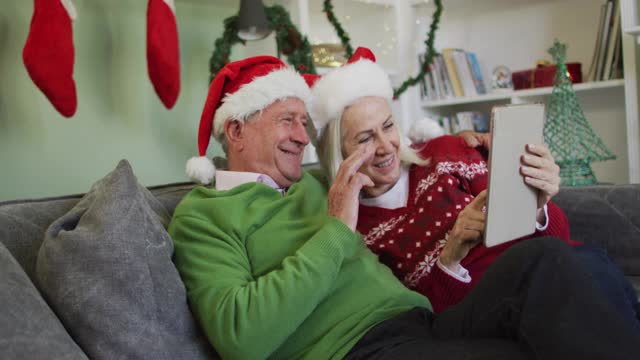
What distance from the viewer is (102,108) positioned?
275cm

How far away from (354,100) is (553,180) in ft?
1.93

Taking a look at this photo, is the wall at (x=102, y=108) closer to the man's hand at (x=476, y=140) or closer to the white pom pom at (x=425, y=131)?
the white pom pom at (x=425, y=131)

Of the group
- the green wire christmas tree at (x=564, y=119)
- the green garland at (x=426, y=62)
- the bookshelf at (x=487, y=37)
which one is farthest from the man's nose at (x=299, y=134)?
the green garland at (x=426, y=62)

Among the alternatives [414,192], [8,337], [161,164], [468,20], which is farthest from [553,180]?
[468,20]

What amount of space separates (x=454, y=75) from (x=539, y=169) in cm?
220

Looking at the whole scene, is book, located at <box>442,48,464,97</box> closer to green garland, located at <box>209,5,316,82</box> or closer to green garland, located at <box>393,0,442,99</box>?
green garland, located at <box>393,0,442,99</box>

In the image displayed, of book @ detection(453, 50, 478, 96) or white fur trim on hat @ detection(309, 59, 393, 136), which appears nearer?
white fur trim on hat @ detection(309, 59, 393, 136)

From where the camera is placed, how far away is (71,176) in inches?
106

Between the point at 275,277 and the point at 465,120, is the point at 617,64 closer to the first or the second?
the point at 465,120

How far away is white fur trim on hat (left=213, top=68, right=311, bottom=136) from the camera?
1.60m

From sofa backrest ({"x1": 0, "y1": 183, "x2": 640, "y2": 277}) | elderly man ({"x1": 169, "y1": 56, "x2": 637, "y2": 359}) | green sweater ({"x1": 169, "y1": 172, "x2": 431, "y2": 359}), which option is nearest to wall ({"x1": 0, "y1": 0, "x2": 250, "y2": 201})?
sofa backrest ({"x1": 0, "y1": 183, "x2": 640, "y2": 277})

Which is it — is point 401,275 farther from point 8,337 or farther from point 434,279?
point 8,337

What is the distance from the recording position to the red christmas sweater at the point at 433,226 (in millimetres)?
1526

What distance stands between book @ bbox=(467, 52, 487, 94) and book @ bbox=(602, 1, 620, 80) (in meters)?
0.67
